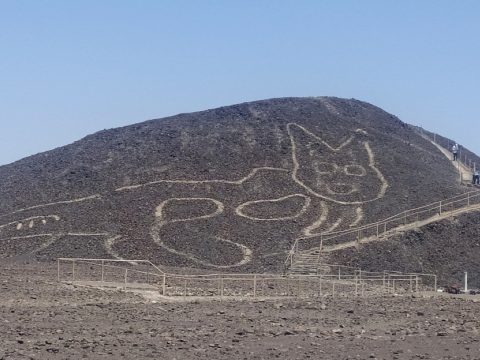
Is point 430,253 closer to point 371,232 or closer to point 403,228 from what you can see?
point 403,228

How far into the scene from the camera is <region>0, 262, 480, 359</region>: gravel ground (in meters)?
20.4

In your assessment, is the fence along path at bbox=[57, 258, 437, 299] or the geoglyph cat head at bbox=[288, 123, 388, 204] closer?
the fence along path at bbox=[57, 258, 437, 299]

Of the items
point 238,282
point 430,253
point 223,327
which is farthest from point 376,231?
point 223,327

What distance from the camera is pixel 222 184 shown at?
6188 cm

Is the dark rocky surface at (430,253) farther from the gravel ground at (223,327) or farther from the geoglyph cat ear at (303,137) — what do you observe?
the gravel ground at (223,327)

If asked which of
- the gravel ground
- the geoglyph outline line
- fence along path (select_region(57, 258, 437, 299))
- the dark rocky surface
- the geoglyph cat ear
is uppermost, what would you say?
the geoglyph cat ear

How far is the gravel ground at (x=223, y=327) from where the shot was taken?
66.9 feet

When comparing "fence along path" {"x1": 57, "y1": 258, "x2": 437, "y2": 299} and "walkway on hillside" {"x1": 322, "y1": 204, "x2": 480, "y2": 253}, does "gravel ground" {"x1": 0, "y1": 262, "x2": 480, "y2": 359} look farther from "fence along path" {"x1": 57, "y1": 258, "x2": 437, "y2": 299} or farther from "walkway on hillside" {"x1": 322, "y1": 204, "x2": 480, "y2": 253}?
"walkway on hillside" {"x1": 322, "y1": 204, "x2": 480, "y2": 253}

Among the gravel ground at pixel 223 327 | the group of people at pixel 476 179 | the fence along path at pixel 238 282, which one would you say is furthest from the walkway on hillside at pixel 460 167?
the gravel ground at pixel 223 327

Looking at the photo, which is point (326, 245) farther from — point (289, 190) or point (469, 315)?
point (469, 315)

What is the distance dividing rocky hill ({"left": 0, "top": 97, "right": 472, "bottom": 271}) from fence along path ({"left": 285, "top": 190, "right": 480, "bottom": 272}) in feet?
2.70

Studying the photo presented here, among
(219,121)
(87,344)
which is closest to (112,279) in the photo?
(87,344)

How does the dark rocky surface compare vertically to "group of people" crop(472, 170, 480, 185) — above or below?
below

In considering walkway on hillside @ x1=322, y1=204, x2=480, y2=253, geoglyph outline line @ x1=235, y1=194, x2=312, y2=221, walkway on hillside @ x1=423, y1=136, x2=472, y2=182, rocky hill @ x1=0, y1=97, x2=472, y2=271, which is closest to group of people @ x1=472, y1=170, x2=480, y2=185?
walkway on hillside @ x1=423, y1=136, x2=472, y2=182
